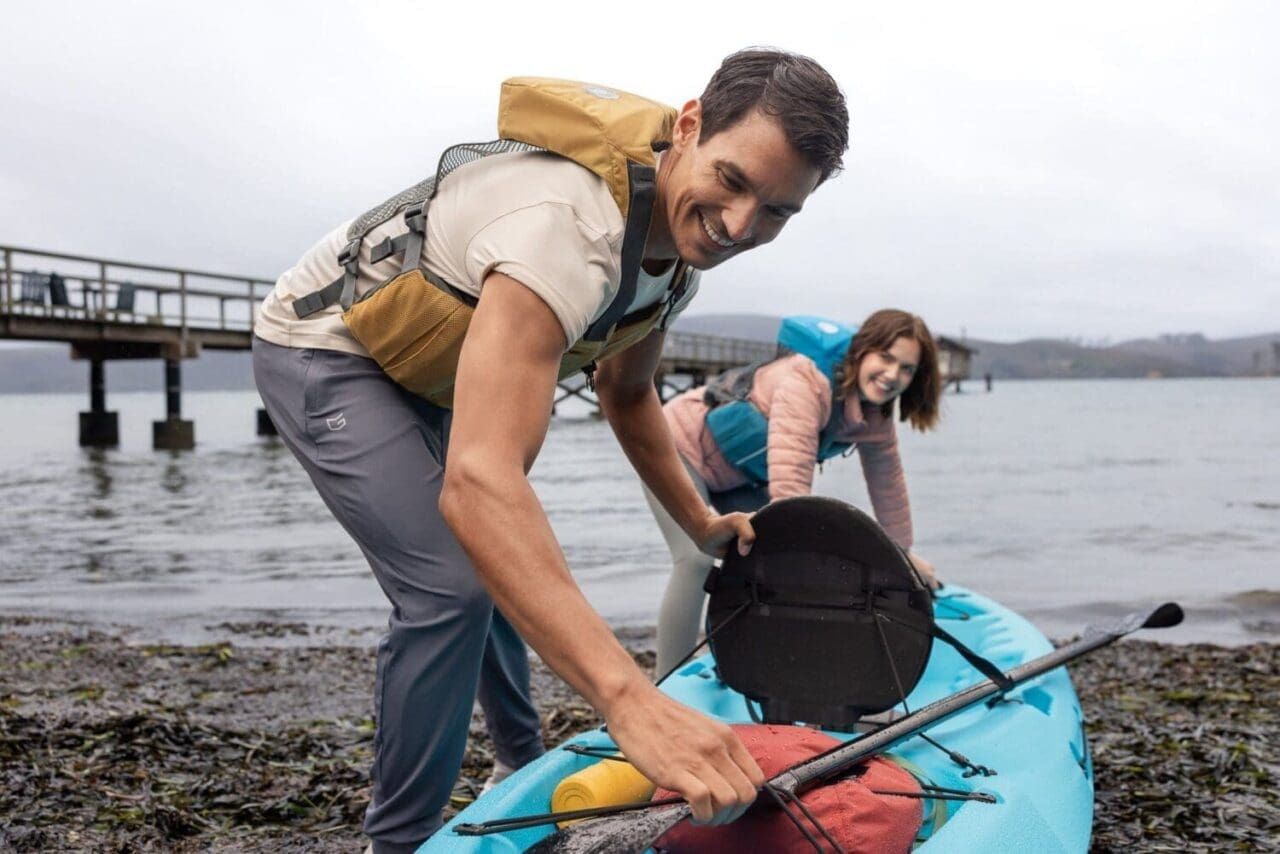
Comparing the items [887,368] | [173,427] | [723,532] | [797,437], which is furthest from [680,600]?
[173,427]

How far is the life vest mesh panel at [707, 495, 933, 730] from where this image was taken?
111 inches

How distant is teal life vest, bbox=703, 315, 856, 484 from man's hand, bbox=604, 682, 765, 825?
291cm

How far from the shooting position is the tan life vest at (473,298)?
6.44 ft

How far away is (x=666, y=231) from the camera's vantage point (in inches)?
81.0

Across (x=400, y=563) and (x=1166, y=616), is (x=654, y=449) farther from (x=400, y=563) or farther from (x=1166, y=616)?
(x=1166, y=616)

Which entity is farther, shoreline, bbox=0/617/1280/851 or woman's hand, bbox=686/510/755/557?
shoreline, bbox=0/617/1280/851

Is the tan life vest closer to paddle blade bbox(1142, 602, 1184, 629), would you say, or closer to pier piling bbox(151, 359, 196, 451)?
paddle blade bbox(1142, 602, 1184, 629)

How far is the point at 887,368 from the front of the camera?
423 cm

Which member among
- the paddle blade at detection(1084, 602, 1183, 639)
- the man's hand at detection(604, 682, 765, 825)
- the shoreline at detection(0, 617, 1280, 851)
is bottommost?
the shoreline at detection(0, 617, 1280, 851)

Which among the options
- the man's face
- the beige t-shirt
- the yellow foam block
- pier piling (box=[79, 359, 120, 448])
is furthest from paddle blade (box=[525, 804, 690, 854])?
pier piling (box=[79, 359, 120, 448])

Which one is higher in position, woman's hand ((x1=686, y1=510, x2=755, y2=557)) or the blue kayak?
woman's hand ((x1=686, y1=510, x2=755, y2=557))

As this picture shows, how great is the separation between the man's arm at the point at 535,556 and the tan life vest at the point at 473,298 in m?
0.38

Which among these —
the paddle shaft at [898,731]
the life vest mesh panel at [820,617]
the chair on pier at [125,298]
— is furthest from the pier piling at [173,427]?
the paddle shaft at [898,731]

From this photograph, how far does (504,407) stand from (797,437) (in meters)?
2.64
